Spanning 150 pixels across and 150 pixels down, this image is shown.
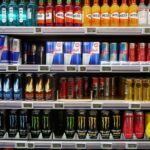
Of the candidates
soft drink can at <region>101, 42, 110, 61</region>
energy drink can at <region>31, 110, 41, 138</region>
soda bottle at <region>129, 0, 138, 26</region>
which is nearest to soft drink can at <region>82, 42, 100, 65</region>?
soft drink can at <region>101, 42, 110, 61</region>

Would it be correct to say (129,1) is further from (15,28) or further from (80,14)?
(15,28)

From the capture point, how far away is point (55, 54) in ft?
9.85

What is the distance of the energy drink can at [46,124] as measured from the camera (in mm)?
3029

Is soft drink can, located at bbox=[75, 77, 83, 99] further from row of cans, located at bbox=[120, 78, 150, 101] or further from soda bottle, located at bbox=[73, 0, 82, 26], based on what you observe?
soda bottle, located at bbox=[73, 0, 82, 26]

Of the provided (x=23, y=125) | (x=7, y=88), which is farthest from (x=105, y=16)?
(x=23, y=125)

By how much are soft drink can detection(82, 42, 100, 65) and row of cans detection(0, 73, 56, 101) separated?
1.35ft

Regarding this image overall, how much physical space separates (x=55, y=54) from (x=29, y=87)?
437mm

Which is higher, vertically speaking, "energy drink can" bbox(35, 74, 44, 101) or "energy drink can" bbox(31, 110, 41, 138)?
"energy drink can" bbox(35, 74, 44, 101)

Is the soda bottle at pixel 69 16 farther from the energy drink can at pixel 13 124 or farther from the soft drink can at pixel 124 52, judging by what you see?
the energy drink can at pixel 13 124

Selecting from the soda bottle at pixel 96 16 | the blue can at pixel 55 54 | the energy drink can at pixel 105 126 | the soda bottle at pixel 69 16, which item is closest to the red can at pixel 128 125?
the energy drink can at pixel 105 126

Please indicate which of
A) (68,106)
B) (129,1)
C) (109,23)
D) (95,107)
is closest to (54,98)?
(68,106)

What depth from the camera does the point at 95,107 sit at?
2908 mm

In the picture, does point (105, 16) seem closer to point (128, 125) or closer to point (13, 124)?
point (128, 125)

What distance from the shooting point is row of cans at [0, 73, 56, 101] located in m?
3.01
